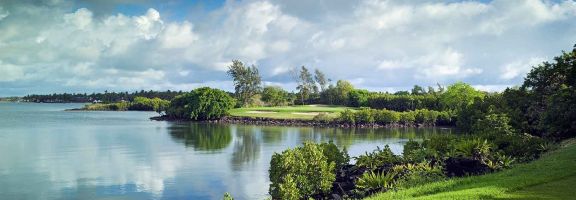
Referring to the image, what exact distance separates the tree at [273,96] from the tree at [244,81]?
5571 millimetres

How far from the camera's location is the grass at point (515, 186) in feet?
47.9

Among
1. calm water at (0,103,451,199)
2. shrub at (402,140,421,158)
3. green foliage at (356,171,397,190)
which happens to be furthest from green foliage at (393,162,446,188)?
calm water at (0,103,451,199)

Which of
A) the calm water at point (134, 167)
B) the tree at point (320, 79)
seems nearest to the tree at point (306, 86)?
the tree at point (320, 79)

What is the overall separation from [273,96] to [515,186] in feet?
451

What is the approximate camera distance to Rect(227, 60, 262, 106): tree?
142 meters

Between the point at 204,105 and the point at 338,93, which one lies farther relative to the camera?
the point at 338,93

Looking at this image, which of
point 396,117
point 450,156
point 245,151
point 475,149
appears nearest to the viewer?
point 475,149

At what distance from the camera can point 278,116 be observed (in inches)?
4306

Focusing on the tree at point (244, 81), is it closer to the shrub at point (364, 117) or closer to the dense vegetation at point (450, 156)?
the shrub at point (364, 117)

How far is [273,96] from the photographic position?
15262 centimetres

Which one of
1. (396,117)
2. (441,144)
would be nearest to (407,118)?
(396,117)

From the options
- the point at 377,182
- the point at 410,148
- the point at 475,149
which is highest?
the point at 475,149

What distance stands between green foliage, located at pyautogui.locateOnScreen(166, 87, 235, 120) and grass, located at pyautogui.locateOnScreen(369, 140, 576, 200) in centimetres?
9559

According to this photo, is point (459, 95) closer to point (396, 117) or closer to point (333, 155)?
point (396, 117)
